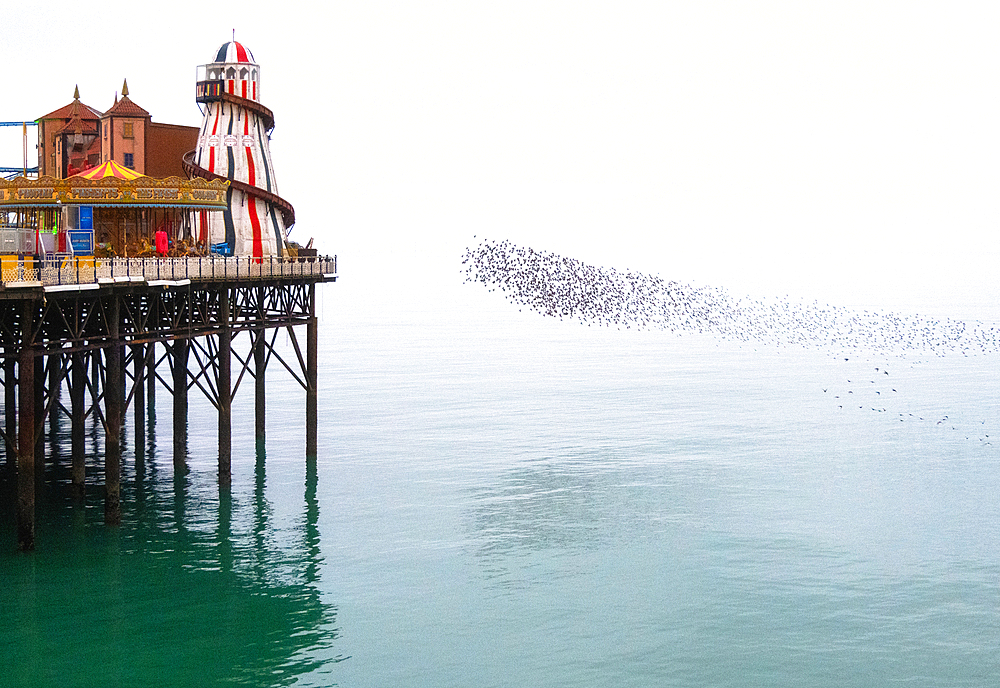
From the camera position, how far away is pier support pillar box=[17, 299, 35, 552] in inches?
1207

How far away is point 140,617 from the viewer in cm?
2858

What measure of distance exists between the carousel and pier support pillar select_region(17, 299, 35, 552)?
7967 millimetres

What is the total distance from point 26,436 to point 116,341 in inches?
178

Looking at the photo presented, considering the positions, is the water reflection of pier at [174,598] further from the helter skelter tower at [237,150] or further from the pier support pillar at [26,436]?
the helter skelter tower at [237,150]

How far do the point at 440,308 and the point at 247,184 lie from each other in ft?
428

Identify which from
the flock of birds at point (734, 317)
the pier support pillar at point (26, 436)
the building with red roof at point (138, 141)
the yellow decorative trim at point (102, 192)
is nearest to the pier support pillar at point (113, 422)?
the pier support pillar at point (26, 436)

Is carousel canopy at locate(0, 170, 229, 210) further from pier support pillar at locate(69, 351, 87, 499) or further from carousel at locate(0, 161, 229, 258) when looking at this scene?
pier support pillar at locate(69, 351, 87, 499)

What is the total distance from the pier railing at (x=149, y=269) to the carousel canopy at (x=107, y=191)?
2552 mm

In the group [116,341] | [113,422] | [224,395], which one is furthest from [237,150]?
[113,422]

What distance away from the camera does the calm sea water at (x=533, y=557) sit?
2642 centimetres

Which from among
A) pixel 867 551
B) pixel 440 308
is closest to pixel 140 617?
pixel 867 551

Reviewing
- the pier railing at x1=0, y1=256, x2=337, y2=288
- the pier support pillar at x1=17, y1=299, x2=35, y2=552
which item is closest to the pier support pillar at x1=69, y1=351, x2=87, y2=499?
the pier railing at x1=0, y1=256, x2=337, y2=288

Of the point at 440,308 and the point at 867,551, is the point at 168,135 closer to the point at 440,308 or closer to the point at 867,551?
the point at 867,551

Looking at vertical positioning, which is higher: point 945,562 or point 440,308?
point 440,308
